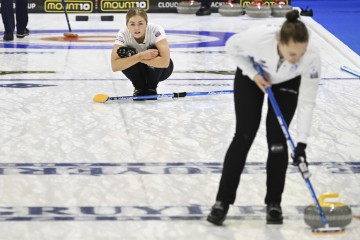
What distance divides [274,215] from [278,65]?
0.73 meters

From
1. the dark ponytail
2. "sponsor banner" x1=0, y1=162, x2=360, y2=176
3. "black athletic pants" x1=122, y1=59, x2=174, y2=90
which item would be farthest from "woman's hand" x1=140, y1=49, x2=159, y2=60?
the dark ponytail

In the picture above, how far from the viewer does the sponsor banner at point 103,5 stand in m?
11.9

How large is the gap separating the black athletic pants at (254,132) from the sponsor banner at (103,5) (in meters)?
8.17

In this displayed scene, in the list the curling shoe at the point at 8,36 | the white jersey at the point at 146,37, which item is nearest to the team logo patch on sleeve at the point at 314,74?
the white jersey at the point at 146,37

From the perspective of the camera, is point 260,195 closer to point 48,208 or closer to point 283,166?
point 283,166

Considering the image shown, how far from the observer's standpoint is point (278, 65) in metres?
3.63

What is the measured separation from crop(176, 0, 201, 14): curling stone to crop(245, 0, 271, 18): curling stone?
0.81 m

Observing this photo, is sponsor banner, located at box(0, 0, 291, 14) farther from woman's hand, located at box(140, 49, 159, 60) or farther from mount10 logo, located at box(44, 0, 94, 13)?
woman's hand, located at box(140, 49, 159, 60)

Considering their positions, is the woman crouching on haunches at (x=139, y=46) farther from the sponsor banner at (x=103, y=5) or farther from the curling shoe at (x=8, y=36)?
the sponsor banner at (x=103, y=5)

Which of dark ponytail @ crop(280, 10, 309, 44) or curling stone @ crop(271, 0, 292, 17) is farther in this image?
curling stone @ crop(271, 0, 292, 17)

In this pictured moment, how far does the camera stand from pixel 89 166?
4.80 m

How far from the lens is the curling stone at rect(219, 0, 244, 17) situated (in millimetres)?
11656

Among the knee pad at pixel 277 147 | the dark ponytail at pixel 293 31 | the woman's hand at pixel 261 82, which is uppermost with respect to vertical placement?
the dark ponytail at pixel 293 31

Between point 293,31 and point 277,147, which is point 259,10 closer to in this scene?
point 277,147
